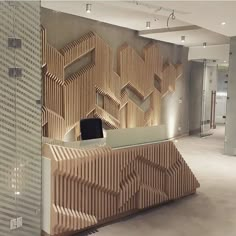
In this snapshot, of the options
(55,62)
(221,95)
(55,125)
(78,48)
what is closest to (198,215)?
→ (55,125)

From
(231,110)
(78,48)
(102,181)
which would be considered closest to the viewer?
(102,181)

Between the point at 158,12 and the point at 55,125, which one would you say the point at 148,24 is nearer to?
the point at 158,12

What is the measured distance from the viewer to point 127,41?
851 centimetres

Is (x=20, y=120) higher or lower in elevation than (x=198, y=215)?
higher

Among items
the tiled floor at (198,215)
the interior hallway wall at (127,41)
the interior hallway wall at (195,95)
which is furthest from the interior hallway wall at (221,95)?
the tiled floor at (198,215)

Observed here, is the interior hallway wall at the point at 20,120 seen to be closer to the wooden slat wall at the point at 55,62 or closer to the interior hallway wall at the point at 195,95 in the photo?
the wooden slat wall at the point at 55,62

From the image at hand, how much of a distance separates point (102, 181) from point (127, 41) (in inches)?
208

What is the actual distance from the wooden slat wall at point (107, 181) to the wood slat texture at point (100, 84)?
249 cm

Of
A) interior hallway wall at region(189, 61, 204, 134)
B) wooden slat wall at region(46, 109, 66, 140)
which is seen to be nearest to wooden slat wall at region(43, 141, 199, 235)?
wooden slat wall at region(46, 109, 66, 140)

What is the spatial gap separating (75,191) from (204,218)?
1917mm

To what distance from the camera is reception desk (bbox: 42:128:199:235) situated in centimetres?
363

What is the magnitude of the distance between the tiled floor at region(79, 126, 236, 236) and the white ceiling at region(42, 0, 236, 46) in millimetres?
3097

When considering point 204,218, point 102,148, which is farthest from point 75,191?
point 204,218

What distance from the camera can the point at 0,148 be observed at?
3.31 m
